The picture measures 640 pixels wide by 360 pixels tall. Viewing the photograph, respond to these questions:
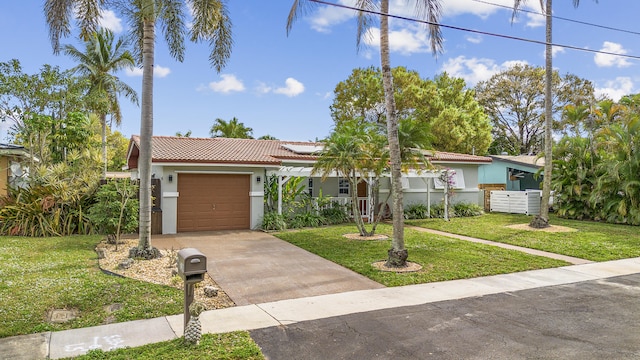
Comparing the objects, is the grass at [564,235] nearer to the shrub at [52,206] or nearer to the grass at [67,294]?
the grass at [67,294]

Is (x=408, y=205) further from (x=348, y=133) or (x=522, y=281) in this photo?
(x=522, y=281)

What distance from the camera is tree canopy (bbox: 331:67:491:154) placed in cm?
2953

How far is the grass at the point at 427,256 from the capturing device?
8.05 meters

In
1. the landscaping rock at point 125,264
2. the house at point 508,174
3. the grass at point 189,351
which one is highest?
the house at point 508,174

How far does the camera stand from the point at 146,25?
9117 millimetres

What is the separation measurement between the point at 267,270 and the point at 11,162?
1522 cm

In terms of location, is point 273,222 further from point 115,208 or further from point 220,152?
point 115,208

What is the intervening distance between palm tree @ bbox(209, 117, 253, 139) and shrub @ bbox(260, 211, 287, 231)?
73.3ft

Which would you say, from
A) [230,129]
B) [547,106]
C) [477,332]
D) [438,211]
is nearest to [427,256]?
[477,332]

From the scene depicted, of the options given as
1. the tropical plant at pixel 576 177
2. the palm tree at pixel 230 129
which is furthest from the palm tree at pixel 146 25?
the palm tree at pixel 230 129

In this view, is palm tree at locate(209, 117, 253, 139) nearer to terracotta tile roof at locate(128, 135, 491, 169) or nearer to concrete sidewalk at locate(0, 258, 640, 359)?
terracotta tile roof at locate(128, 135, 491, 169)

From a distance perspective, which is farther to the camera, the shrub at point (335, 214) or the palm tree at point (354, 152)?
the shrub at point (335, 214)

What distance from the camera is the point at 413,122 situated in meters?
11.3

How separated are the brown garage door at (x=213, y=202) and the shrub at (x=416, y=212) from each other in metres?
7.18
